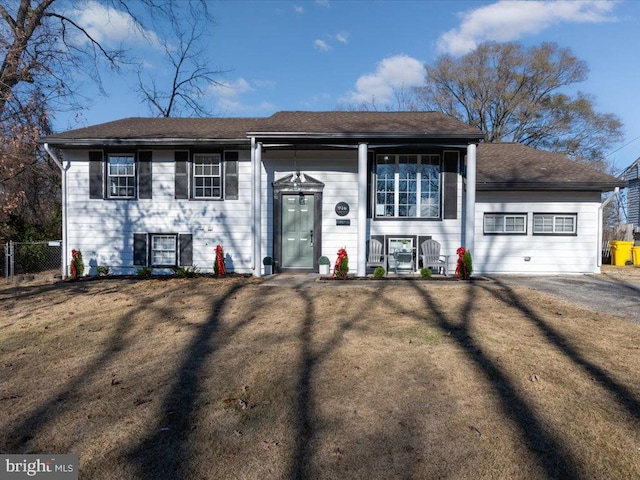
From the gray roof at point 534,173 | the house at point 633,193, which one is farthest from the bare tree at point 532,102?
the gray roof at point 534,173

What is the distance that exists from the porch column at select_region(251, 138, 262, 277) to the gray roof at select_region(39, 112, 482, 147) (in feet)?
1.53

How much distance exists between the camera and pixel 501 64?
27.5 meters

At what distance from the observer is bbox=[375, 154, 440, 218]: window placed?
11227 millimetres

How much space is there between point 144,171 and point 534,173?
10976 mm

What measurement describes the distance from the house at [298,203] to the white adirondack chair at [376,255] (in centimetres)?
22

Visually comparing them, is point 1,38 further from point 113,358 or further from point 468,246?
point 468,246

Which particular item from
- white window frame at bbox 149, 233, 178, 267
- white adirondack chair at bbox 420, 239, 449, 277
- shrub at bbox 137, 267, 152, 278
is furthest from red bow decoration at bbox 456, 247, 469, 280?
shrub at bbox 137, 267, 152, 278

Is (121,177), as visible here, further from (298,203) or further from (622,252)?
(622,252)

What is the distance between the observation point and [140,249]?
11.5 meters

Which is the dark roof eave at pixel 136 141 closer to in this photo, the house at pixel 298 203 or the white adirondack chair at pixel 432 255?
the house at pixel 298 203

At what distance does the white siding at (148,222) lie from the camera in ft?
37.5

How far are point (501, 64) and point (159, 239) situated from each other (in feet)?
84.3

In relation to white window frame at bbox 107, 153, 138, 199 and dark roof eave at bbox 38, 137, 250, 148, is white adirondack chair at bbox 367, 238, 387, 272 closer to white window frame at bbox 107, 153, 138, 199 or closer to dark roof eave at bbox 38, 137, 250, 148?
dark roof eave at bbox 38, 137, 250, 148

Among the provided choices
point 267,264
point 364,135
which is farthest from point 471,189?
point 267,264
